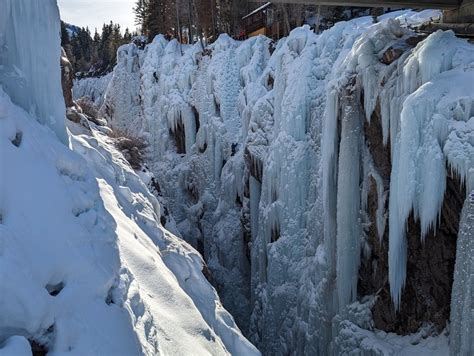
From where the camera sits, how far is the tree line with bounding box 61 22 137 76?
4316 centimetres

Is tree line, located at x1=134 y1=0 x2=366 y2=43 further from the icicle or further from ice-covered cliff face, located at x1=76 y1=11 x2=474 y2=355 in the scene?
the icicle

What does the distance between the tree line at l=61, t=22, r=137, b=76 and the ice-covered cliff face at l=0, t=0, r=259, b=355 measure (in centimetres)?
3515

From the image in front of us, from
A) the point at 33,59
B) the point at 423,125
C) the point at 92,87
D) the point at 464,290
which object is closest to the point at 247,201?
the point at 423,125

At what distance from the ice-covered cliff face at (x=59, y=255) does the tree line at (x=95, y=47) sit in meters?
35.2

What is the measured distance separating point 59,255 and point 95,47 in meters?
54.5

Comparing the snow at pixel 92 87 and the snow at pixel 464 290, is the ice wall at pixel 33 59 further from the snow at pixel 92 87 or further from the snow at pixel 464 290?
the snow at pixel 92 87

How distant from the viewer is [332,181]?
31.5ft

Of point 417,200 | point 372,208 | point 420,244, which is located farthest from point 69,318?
point 372,208

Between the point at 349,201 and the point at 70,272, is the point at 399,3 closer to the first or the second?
the point at 349,201

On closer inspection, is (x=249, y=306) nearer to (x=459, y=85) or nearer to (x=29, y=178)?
(x=459, y=85)

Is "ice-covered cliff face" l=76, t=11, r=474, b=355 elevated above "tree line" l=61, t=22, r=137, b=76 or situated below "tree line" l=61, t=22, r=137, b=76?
below

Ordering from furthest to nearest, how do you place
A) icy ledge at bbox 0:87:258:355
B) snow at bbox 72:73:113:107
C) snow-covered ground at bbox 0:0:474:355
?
snow at bbox 72:73:113:107 → snow-covered ground at bbox 0:0:474:355 → icy ledge at bbox 0:87:258:355

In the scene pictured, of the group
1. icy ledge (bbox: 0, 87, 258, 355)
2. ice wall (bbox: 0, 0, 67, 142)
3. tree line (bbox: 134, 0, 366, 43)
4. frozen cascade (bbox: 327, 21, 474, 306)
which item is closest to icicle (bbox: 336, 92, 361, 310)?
frozen cascade (bbox: 327, 21, 474, 306)

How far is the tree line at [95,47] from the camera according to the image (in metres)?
43.2
